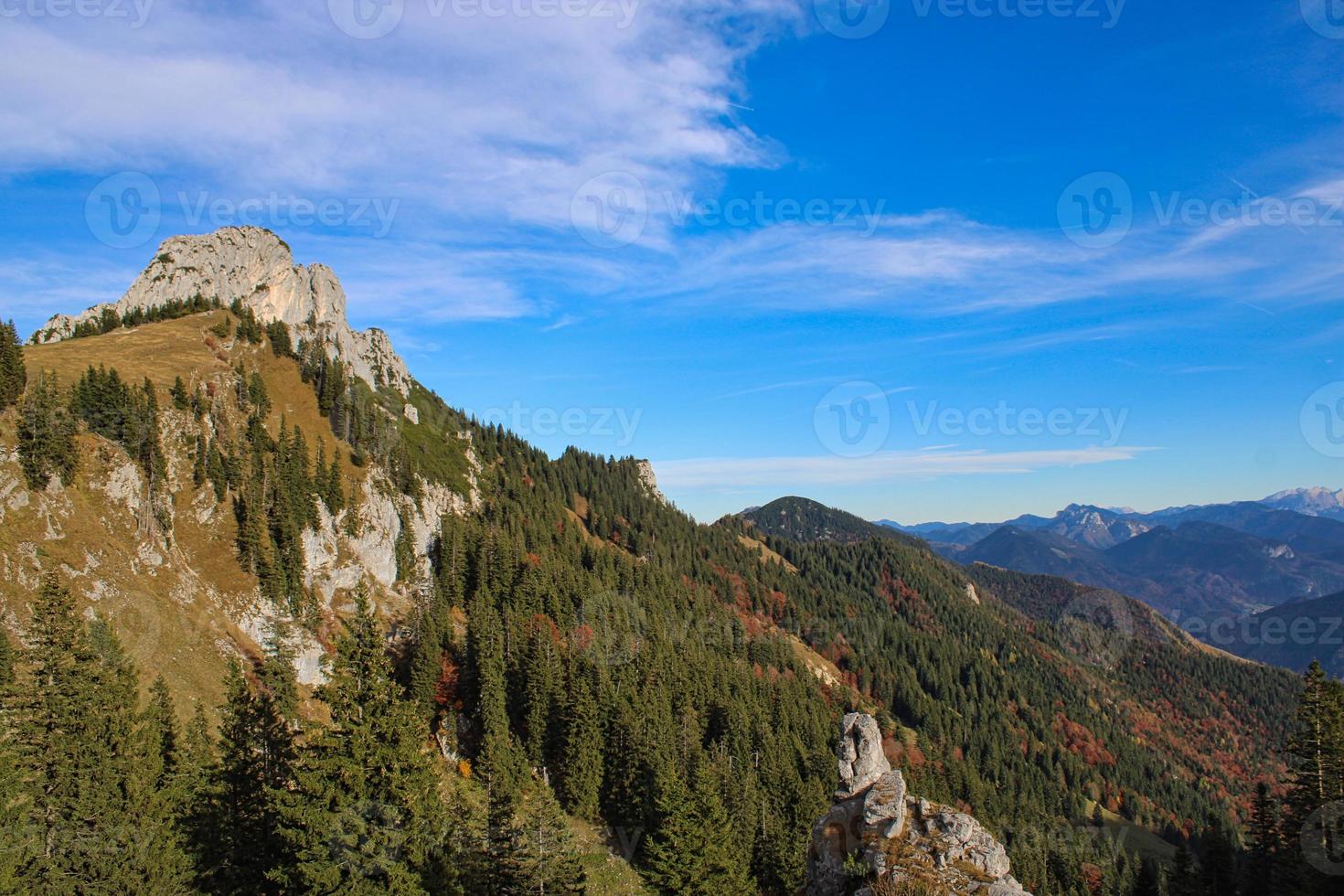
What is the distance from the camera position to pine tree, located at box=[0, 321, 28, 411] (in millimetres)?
63844

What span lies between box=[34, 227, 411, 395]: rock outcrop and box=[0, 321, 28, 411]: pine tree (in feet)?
201

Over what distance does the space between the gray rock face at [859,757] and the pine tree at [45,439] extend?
7304cm

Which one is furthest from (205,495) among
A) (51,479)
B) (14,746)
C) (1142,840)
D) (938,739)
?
(1142,840)

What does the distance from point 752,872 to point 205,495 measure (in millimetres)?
72015

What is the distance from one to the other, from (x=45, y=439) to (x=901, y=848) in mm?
78790

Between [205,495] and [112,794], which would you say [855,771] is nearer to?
[112,794]

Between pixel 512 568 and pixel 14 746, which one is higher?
pixel 512 568

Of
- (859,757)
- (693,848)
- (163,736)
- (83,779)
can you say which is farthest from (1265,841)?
(163,736)

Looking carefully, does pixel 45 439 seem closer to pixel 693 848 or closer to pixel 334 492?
pixel 334 492

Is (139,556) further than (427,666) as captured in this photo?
No

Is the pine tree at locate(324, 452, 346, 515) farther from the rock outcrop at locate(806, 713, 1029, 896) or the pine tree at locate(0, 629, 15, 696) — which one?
the rock outcrop at locate(806, 713, 1029, 896)

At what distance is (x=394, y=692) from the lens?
885 inches

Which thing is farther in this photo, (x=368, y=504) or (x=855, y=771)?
(x=368, y=504)

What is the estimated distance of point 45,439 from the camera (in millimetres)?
61344
